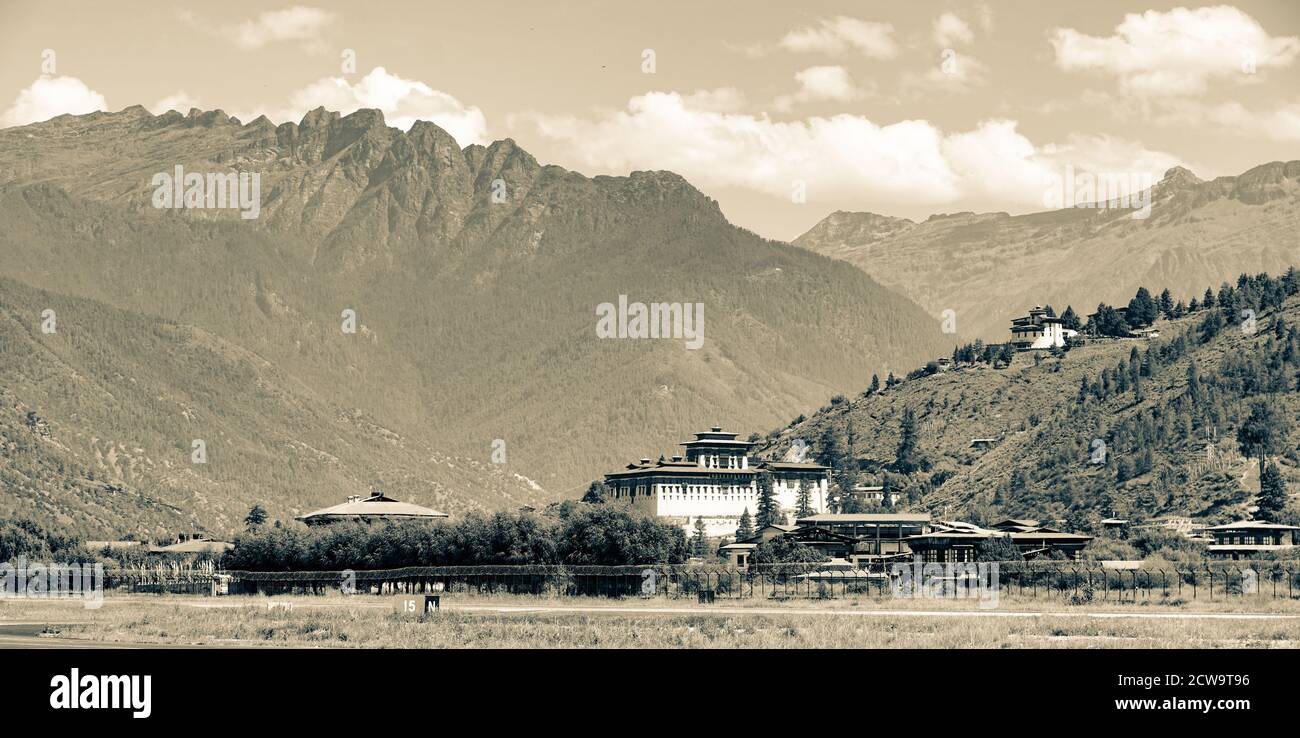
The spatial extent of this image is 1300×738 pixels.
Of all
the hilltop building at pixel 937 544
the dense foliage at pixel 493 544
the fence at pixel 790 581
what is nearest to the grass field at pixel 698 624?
the fence at pixel 790 581

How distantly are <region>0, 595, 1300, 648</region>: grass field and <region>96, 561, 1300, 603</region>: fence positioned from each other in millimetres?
8651

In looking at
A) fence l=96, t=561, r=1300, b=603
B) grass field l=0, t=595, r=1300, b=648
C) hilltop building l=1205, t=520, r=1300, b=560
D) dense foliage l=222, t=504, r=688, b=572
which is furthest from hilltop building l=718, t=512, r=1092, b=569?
grass field l=0, t=595, r=1300, b=648

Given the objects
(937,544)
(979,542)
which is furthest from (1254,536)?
(937,544)

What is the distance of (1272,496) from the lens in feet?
629

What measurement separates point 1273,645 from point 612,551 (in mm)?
82183

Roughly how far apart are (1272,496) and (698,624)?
10710 centimetres

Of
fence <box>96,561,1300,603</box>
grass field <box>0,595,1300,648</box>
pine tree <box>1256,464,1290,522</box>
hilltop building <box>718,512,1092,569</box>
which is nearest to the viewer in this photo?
grass field <box>0,595,1300,648</box>

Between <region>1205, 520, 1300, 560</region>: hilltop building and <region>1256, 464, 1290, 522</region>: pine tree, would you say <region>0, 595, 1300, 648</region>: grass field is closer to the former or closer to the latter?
<region>1205, 520, 1300, 560</region>: hilltop building

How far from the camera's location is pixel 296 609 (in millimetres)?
127312

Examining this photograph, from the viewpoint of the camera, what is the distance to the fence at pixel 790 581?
14038 centimetres

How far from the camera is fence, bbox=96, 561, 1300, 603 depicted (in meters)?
140
